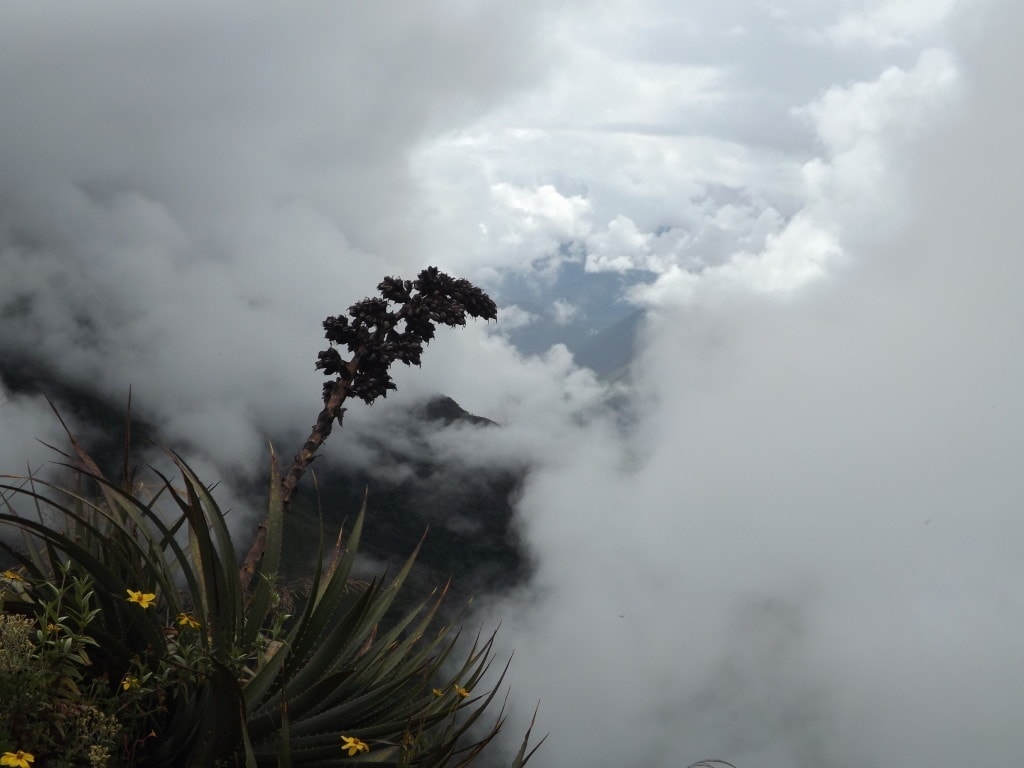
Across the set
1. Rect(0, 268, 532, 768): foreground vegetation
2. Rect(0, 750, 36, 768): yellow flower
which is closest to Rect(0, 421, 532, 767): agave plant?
Rect(0, 268, 532, 768): foreground vegetation

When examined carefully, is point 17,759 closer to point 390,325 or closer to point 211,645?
point 211,645

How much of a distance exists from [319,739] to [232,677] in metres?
1.26

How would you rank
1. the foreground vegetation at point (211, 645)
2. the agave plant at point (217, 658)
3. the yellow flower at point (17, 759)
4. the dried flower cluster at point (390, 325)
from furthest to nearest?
the dried flower cluster at point (390, 325) < the agave plant at point (217, 658) < the foreground vegetation at point (211, 645) < the yellow flower at point (17, 759)

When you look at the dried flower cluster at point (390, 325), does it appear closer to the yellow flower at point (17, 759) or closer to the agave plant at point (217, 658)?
the agave plant at point (217, 658)

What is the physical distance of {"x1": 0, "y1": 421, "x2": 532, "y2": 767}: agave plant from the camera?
422 cm

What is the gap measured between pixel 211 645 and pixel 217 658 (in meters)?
→ 0.27

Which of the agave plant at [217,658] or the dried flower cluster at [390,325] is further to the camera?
the dried flower cluster at [390,325]

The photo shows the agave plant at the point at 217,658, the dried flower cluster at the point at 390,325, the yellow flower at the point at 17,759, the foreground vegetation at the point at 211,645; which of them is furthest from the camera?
the dried flower cluster at the point at 390,325

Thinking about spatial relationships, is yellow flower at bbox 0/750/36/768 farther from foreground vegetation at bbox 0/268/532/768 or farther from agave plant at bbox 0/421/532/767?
agave plant at bbox 0/421/532/767

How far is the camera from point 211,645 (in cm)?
486

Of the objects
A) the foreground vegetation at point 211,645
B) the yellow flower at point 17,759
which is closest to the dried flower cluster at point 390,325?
the foreground vegetation at point 211,645

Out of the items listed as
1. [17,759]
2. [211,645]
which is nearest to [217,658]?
[211,645]

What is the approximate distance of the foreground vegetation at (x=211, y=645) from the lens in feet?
12.4

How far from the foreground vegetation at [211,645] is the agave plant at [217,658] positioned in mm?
14
